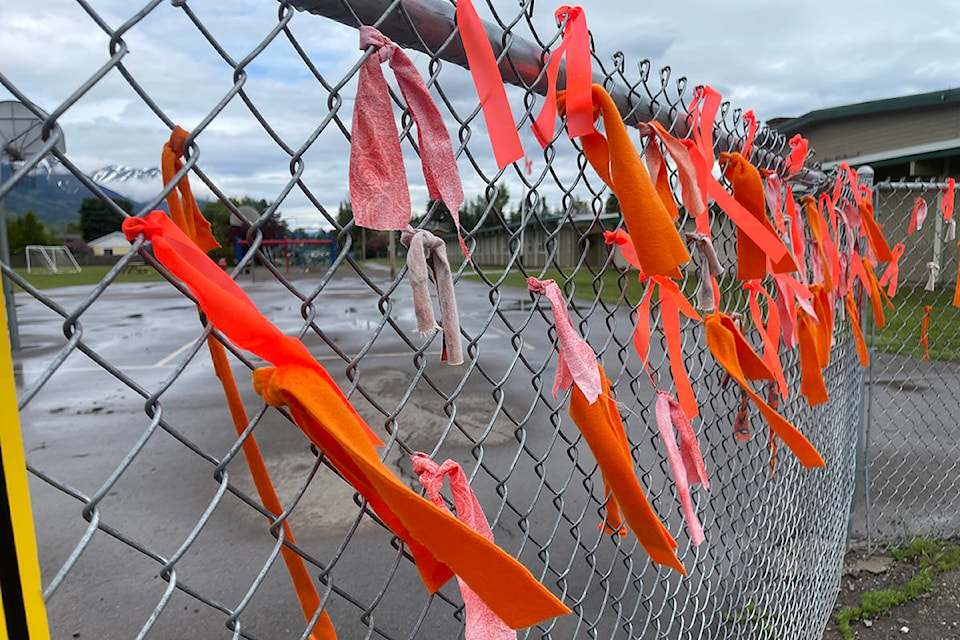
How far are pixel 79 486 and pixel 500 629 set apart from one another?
4.01m

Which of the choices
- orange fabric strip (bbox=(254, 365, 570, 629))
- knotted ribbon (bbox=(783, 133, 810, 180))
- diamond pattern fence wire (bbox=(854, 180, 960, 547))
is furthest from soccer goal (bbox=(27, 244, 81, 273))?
orange fabric strip (bbox=(254, 365, 570, 629))

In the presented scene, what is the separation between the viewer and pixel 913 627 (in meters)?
2.46

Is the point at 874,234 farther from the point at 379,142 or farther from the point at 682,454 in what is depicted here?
the point at 379,142

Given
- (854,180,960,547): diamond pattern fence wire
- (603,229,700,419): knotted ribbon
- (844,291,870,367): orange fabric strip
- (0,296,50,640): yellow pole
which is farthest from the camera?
(854,180,960,547): diamond pattern fence wire

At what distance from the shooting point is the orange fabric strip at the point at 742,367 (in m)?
1.35

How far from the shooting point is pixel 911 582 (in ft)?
8.88

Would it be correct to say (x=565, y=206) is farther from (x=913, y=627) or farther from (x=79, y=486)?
(x=79, y=486)

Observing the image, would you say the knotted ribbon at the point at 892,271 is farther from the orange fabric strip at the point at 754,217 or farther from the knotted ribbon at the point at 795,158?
the orange fabric strip at the point at 754,217

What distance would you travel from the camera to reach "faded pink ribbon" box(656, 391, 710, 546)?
4.18ft

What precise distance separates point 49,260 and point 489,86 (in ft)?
160

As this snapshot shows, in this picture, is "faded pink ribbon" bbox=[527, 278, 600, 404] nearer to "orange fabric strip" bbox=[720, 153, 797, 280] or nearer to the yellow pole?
"orange fabric strip" bbox=[720, 153, 797, 280]

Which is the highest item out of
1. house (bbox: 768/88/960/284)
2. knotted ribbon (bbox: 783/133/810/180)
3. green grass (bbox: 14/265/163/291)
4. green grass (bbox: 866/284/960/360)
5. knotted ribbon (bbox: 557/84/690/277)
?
house (bbox: 768/88/960/284)

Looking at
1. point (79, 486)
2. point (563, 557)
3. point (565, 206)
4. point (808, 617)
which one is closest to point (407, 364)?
point (79, 486)

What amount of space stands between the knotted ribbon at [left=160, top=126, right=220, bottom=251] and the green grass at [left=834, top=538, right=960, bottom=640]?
2.89 meters
